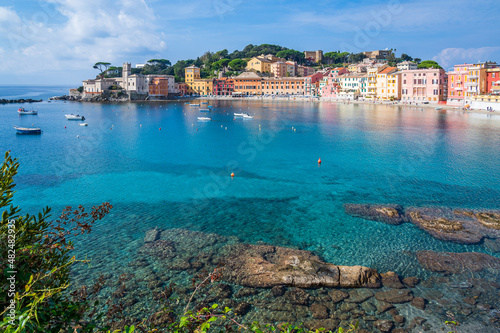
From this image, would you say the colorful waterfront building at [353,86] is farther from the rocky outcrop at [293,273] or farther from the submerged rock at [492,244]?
the rocky outcrop at [293,273]

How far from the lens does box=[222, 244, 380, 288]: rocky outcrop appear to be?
12180 millimetres

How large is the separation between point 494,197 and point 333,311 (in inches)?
626

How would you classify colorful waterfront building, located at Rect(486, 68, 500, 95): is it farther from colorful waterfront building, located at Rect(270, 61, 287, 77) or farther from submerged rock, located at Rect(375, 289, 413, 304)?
colorful waterfront building, located at Rect(270, 61, 287, 77)

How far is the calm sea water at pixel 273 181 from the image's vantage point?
16.1m

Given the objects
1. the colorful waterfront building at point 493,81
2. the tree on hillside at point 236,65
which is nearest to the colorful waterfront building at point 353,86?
the colorful waterfront building at point 493,81

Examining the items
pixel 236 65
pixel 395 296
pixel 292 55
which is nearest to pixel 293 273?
pixel 395 296

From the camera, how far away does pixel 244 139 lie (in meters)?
45.6

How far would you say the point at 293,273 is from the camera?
12.5m

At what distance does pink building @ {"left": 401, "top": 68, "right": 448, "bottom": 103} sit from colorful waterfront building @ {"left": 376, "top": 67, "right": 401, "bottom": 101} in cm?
194

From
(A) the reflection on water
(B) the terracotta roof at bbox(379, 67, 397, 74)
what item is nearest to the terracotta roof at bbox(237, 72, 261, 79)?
(B) the terracotta roof at bbox(379, 67, 397, 74)

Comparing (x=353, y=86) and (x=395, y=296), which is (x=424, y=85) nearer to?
(x=353, y=86)

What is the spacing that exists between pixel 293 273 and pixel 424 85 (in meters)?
87.8

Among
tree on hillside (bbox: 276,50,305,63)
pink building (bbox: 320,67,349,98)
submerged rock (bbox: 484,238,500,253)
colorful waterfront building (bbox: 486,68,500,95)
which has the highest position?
tree on hillside (bbox: 276,50,305,63)

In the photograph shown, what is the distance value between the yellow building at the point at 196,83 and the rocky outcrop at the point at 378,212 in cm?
12050
